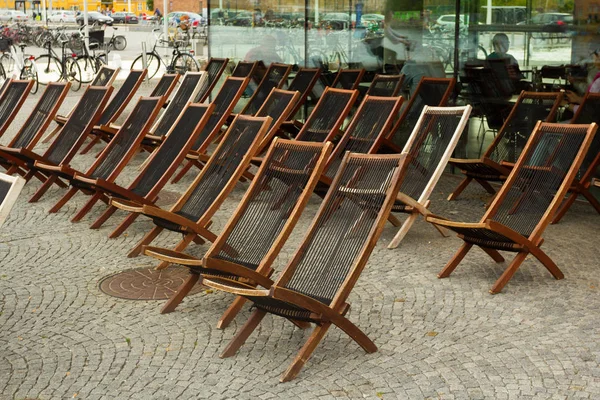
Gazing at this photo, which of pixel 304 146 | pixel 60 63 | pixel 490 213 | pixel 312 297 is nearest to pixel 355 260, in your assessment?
pixel 312 297

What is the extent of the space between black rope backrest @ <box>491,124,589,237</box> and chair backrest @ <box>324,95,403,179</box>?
6.38ft

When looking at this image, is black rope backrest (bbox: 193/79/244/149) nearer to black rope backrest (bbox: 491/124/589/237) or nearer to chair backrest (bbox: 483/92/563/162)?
chair backrest (bbox: 483/92/563/162)

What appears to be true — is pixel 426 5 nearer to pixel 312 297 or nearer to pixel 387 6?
pixel 387 6

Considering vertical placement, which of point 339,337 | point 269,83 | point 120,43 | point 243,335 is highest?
point 269,83

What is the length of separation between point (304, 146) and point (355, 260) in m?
0.89

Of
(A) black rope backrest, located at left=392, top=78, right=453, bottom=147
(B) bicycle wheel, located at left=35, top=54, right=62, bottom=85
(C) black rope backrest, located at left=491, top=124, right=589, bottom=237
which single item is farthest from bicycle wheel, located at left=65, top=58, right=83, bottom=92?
(C) black rope backrest, located at left=491, top=124, right=589, bottom=237

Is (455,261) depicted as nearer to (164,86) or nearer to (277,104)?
(277,104)

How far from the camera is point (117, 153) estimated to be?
844 centimetres

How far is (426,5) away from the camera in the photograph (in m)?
10.7

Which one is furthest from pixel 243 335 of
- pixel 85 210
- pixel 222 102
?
pixel 222 102

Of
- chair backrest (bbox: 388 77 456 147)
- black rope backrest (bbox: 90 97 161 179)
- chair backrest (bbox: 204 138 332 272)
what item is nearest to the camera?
chair backrest (bbox: 204 138 332 272)

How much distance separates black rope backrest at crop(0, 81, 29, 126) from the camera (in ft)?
34.4

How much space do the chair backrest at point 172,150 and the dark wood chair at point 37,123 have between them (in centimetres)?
217

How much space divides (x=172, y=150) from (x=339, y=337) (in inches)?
119
